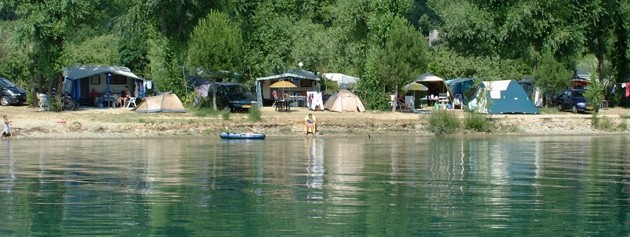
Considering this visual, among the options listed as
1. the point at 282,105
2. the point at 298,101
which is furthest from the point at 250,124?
the point at 298,101

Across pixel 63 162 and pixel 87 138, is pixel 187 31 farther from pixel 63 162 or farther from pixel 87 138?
pixel 63 162

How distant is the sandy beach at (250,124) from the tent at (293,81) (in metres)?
4.30

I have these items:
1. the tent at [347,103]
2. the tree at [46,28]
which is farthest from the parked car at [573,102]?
the tree at [46,28]

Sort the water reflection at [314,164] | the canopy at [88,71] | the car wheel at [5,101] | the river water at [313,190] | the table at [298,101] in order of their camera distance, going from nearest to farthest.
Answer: the river water at [313,190], the water reflection at [314,164], the car wheel at [5,101], the canopy at [88,71], the table at [298,101]

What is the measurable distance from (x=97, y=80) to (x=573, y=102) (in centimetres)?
2771

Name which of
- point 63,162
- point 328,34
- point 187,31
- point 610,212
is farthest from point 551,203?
point 328,34

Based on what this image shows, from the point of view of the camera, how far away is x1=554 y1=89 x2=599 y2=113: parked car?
6016 centimetres

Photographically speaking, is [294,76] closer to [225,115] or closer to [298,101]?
[298,101]

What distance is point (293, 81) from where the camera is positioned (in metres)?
64.0

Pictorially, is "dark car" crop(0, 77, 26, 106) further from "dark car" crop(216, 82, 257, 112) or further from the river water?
the river water

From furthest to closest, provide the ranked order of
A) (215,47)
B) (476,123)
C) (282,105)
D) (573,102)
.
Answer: (573,102), (282,105), (215,47), (476,123)

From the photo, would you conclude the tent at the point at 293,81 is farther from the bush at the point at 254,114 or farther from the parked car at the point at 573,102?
the parked car at the point at 573,102

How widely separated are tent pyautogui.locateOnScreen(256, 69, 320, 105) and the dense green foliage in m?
0.77

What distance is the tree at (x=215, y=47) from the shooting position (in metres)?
53.8
